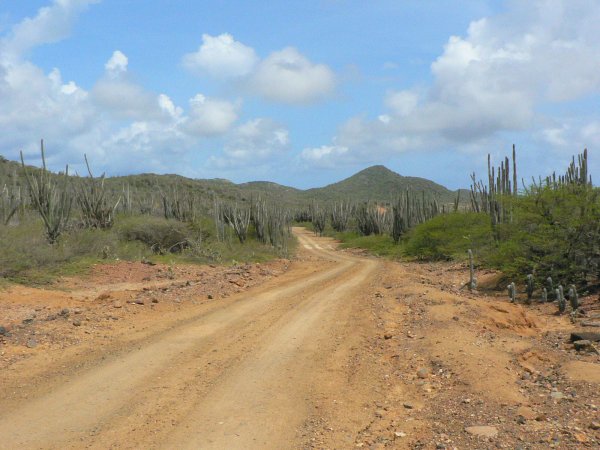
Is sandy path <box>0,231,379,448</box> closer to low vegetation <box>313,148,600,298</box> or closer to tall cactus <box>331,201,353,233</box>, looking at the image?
low vegetation <box>313,148,600,298</box>

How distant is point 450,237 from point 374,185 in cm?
11078

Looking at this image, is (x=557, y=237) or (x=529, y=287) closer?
(x=529, y=287)

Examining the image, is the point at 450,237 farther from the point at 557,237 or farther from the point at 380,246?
the point at 557,237

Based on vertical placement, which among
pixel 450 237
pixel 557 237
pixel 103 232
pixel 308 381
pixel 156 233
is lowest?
pixel 308 381

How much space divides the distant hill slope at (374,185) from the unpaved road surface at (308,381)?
111498 millimetres

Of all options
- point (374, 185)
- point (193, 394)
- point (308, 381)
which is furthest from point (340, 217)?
point (374, 185)

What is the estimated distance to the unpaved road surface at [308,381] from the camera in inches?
213

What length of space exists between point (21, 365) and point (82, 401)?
2.21 m

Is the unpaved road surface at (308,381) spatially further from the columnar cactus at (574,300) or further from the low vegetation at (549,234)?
the low vegetation at (549,234)

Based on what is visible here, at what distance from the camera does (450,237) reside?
27688mm

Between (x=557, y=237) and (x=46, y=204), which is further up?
(x=46, y=204)

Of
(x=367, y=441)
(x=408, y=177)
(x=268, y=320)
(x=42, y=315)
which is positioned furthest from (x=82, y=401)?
(x=408, y=177)

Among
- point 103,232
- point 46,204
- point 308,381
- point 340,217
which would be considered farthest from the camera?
point 340,217

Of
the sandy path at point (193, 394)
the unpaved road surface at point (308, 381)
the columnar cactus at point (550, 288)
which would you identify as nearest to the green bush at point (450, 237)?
the columnar cactus at point (550, 288)
